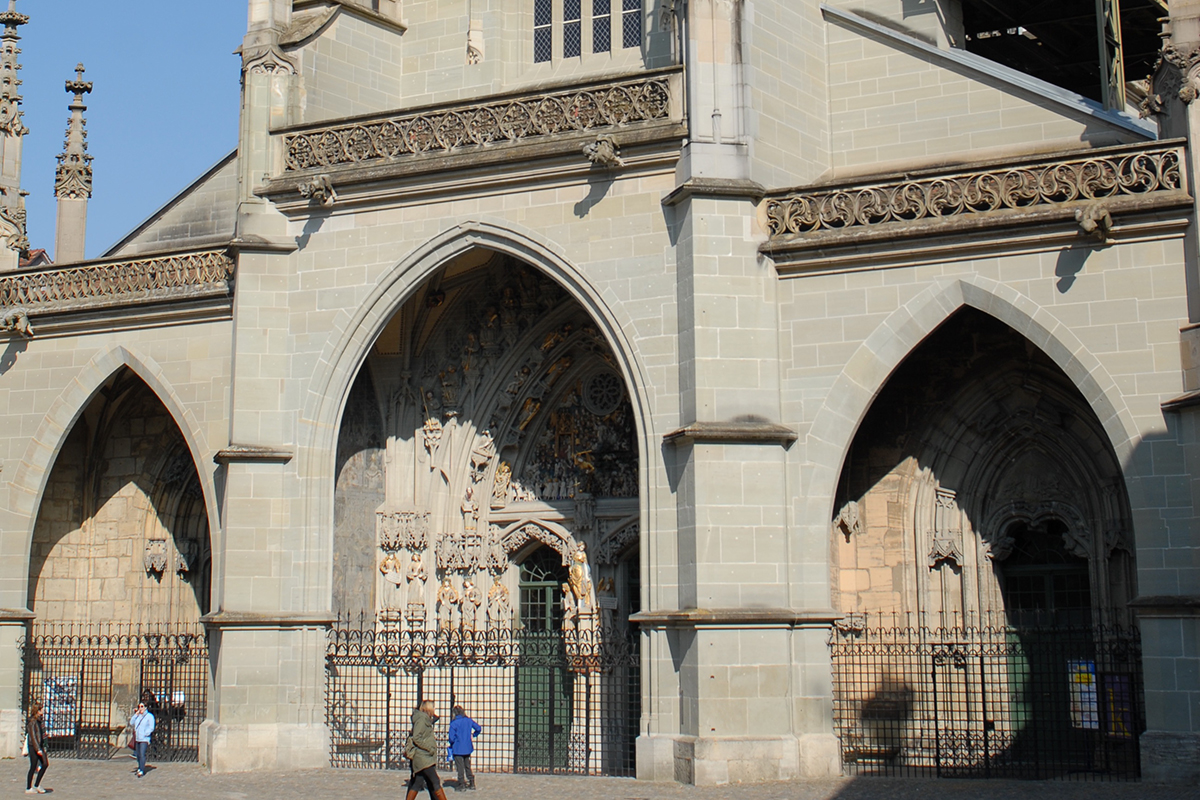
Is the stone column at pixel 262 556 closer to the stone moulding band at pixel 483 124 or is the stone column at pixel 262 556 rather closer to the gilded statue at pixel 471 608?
the stone moulding band at pixel 483 124

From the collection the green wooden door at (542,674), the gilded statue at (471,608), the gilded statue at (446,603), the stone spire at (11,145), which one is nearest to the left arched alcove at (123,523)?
the stone spire at (11,145)

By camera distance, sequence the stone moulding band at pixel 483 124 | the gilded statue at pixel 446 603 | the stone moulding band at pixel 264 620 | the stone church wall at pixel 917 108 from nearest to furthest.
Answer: the stone moulding band at pixel 483 124, the stone moulding band at pixel 264 620, the stone church wall at pixel 917 108, the gilded statue at pixel 446 603

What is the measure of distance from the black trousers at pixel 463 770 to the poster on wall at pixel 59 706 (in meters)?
7.02

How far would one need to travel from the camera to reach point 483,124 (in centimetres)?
1738

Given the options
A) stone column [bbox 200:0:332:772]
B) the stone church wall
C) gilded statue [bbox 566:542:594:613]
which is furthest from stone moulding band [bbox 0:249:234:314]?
the stone church wall

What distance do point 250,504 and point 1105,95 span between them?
11.9 m

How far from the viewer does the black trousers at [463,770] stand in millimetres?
15477

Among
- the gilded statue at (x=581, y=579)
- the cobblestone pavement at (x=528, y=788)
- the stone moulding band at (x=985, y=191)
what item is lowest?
the cobblestone pavement at (x=528, y=788)

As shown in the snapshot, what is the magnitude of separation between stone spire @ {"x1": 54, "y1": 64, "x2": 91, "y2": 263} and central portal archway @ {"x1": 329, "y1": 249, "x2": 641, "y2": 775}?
22.1 feet

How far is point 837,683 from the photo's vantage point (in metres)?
16.0

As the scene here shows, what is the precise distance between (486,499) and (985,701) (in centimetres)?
728

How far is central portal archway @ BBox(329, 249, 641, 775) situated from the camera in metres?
18.8

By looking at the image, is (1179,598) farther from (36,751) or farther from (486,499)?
(36,751)

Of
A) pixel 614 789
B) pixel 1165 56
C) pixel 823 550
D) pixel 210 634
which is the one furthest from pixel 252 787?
pixel 1165 56
